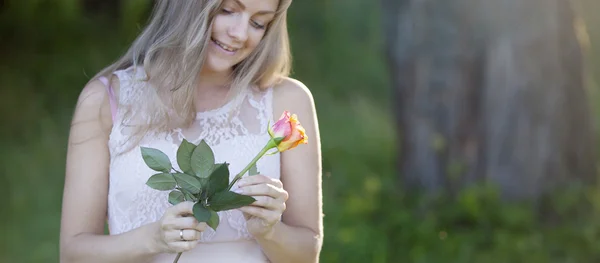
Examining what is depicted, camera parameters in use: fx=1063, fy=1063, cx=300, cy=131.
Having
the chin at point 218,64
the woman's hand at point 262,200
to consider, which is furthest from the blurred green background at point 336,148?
the woman's hand at point 262,200

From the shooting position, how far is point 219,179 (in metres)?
2.09

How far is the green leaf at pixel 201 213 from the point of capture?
212 centimetres

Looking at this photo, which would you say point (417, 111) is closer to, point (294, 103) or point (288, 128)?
point (294, 103)

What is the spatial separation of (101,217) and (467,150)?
141 inches

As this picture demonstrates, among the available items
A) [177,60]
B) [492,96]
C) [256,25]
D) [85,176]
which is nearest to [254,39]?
Result: [256,25]

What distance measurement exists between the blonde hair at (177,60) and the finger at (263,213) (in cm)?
50

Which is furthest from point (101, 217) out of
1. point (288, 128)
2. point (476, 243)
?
point (476, 243)

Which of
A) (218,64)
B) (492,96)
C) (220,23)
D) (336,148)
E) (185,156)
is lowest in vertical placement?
(336,148)

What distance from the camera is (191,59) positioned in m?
2.72

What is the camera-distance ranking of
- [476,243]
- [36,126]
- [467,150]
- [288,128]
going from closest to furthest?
[288,128], [476,243], [467,150], [36,126]

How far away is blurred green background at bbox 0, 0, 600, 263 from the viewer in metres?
5.44

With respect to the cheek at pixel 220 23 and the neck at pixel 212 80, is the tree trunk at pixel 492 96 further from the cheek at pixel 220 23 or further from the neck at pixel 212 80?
the cheek at pixel 220 23

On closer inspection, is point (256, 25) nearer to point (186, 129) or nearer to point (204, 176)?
point (186, 129)

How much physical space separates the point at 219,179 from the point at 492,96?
13.2 feet
